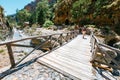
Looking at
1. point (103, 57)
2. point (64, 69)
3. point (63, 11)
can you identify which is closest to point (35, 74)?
point (64, 69)

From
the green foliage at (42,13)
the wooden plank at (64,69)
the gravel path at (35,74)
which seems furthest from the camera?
the green foliage at (42,13)

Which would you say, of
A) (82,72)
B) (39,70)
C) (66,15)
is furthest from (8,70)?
(66,15)

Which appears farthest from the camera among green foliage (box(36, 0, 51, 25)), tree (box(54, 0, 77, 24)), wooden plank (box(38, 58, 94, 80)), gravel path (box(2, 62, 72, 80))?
green foliage (box(36, 0, 51, 25))

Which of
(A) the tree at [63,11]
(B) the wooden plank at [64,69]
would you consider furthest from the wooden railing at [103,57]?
(A) the tree at [63,11]

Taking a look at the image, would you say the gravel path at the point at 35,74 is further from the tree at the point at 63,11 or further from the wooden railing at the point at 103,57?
the tree at the point at 63,11

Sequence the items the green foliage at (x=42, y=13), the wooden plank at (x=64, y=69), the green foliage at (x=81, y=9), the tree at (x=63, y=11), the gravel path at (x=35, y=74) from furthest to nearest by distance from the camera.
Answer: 1. the green foliage at (x=42, y=13)
2. the tree at (x=63, y=11)
3. the green foliage at (x=81, y=9)
4. the wooden plank at (x=64, y=69)
5. the gravel path at (x=35, y=74)

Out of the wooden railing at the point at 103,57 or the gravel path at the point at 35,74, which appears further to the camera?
the wooden railing at the point at 103,57

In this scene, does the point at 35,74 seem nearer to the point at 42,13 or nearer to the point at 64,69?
the point at 64,69

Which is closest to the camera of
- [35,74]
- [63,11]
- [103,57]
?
[35,74]

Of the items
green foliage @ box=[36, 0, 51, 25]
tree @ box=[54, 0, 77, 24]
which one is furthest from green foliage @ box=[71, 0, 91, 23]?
green foliage @ box=[36, 0, 51, 25]

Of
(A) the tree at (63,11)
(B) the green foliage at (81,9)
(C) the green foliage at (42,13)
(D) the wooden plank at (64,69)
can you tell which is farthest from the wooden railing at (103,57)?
(C) the green foliage at (42,13)

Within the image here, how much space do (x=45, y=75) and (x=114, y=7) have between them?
81.3 feet

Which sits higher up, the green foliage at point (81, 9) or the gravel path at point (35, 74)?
the green foliage at point (81, 9)

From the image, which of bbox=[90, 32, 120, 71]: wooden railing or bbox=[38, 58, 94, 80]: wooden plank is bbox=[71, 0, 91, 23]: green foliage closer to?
bbox=[90, 32, 120, 71]: wooden railing
